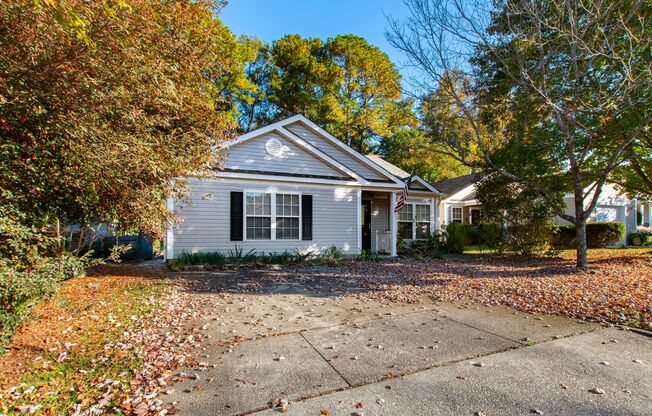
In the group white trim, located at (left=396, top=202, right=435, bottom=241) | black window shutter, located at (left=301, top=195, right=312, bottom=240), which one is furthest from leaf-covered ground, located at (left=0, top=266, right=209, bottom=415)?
white trim, located at (left=396, top=202, right=435, bottom=241)

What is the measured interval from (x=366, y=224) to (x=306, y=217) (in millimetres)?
4096

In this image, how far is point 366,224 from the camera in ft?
50.7

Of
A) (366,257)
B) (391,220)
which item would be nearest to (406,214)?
(391,220)

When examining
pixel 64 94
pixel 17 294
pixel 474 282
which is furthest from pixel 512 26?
pixel 17 294

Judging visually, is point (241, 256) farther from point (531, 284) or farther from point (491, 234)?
point (491, 234)

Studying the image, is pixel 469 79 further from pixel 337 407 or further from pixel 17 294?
pixel 17 294

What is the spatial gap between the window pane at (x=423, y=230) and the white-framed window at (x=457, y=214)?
5121 mm

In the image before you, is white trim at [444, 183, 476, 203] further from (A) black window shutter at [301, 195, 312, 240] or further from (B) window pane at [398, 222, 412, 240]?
(A) black window shutter at [301, 195, 312, 240]

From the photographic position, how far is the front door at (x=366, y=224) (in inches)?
607

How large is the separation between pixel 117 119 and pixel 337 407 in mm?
4704

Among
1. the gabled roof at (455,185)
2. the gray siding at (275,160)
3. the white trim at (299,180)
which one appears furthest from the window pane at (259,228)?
the gabled roof at (455,185)

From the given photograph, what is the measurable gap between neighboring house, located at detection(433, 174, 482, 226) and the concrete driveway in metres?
15.8

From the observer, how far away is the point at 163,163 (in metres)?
5.85

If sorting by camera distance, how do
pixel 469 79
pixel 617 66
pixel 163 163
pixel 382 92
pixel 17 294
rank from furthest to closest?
pixel 382 92, pixel 469 79, pixel 617 66, pixel 163 163, pixel 17 294
